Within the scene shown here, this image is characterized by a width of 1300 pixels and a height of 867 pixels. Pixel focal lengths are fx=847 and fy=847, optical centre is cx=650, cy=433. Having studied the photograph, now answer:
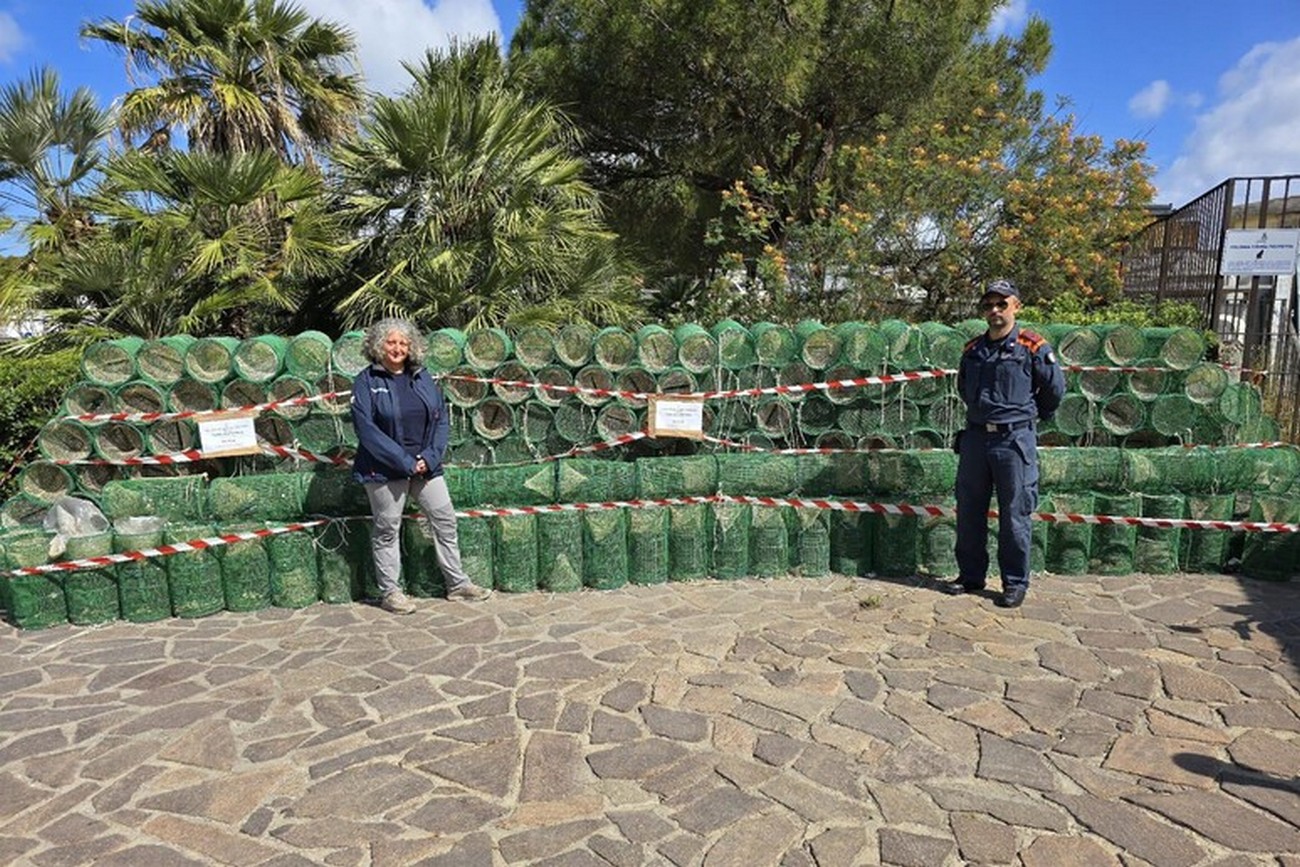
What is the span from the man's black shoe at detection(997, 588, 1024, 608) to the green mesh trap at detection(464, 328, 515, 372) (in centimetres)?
368

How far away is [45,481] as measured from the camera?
228 inches

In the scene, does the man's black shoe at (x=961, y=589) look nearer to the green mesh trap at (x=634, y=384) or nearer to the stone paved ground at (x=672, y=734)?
the stone paved ground at (x=672, y=734)

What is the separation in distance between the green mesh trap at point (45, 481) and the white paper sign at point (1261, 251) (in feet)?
34.8

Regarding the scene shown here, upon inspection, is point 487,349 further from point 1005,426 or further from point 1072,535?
point 1072,535

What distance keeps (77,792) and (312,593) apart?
223 cm

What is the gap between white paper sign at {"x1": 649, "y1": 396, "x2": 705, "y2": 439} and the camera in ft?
19.6

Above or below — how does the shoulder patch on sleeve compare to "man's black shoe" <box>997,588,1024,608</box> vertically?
above

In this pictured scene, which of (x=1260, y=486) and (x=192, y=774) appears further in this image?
(x=1260, y=486)

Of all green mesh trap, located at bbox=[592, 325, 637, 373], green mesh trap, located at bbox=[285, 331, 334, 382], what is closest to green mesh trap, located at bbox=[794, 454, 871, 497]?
green mesh trap, located at bbox=[592, 325, 637, 373]

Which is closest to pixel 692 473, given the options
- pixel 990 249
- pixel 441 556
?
pixel 441 556

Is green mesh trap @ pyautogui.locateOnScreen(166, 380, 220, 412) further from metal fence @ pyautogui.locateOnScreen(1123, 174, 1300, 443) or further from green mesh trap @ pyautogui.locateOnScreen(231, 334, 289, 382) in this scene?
metal fence @ pyautogui.locateOnScreen(1123, 174, 1300, 443)

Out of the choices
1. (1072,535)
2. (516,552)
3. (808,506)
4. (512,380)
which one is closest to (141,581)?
(516,552)

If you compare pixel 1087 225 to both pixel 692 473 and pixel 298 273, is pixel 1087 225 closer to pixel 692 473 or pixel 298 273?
pixel 692 473

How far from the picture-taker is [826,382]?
612 cm
